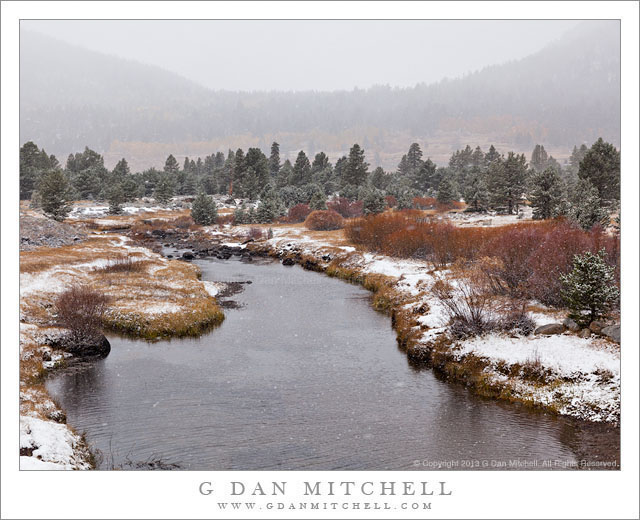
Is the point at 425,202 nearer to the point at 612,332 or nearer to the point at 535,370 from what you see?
the point at 612,332

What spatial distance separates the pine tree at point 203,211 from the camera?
3885 inches

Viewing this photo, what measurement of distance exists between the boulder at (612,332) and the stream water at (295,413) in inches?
211

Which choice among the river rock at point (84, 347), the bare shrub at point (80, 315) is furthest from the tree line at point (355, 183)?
the bare shrub at point (80, 315)

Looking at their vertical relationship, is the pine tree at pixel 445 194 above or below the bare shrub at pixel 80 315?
above

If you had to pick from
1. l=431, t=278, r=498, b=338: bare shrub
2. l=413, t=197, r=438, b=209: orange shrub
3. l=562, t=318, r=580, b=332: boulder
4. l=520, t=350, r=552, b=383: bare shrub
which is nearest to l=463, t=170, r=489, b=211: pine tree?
l=413, t=197, r=438, b=209: orange shrub

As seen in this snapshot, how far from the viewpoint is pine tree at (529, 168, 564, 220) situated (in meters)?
60.3

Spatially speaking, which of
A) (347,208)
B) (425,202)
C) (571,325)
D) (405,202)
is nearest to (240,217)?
(347,208)

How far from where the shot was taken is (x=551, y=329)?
2244cm

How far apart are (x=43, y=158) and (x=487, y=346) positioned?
127 m

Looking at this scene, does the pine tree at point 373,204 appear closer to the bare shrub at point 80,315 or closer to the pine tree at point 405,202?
the pine tree at point 405,202

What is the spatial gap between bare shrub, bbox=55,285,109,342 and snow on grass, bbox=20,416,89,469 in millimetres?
9942

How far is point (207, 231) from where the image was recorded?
92.3m

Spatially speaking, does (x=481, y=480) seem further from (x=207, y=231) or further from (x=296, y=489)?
(x=207, y=231)

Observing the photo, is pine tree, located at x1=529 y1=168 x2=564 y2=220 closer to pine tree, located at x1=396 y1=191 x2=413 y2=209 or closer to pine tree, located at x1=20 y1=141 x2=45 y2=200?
pine tree, located at x1=396 y1=191 x2=413 y2=209
